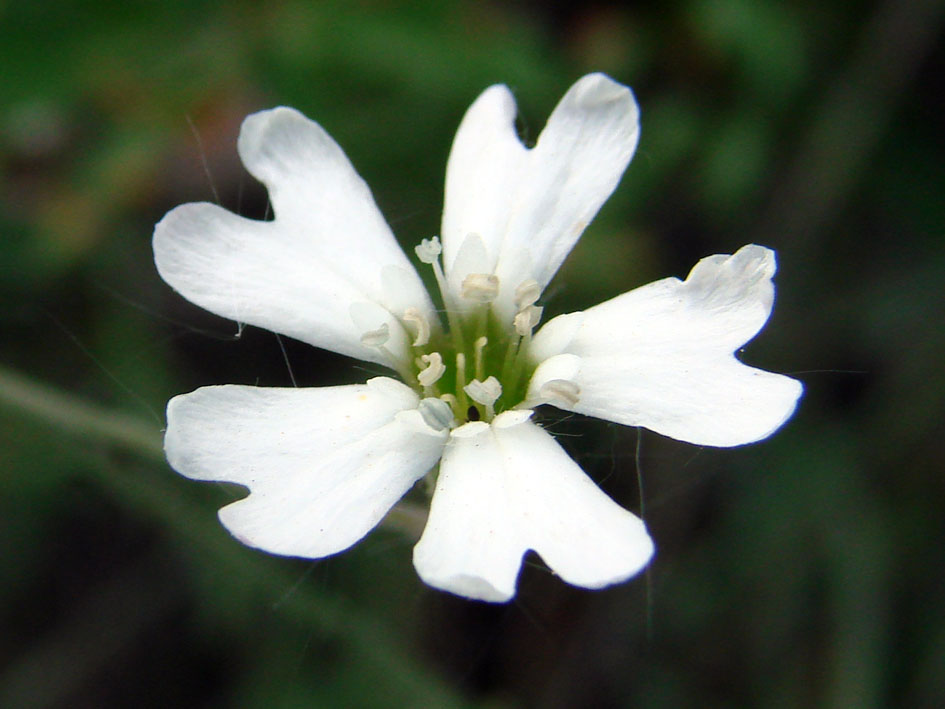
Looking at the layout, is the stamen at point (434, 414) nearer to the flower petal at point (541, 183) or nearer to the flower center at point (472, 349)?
the flower center at point (472, 349)

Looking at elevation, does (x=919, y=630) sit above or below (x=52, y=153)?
below

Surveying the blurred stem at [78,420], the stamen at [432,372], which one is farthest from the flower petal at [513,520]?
the blurred stem at [78,420]

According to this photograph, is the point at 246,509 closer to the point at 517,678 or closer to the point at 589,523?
the point at 589,523

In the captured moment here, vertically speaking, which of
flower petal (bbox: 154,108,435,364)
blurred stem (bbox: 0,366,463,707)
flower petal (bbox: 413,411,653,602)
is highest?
flower petal (bbox: 154,108,435,364)

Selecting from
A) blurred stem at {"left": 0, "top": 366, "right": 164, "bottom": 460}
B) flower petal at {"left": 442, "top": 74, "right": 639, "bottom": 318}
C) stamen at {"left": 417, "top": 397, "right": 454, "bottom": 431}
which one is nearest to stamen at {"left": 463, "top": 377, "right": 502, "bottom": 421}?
stamen at {"left": 417, "top": 397, "right": 454, "bottom": 431}

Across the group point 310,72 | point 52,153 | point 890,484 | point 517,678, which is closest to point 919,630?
point 890,484

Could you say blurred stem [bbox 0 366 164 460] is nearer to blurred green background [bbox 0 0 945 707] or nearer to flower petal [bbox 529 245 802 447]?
blurred green background [bbox 0 0 945 707]

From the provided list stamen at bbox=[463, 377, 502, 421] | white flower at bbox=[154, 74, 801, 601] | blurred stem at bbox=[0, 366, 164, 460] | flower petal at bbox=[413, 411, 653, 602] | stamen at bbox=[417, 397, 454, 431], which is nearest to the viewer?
flower petal at bbox=[413, 411, 653, 602]
